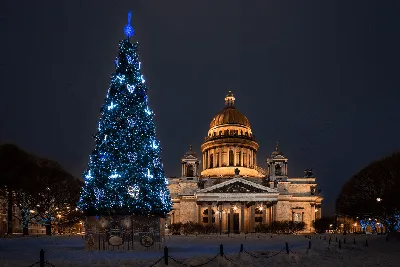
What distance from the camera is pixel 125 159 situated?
3634cm

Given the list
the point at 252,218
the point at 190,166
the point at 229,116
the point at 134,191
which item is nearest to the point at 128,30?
the point at 134,191

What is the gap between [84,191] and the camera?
37.0m

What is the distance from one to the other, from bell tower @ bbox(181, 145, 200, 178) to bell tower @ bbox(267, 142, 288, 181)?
47.0 feet

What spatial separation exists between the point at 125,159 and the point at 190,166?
7475 cm

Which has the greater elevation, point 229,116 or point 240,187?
point 229,116

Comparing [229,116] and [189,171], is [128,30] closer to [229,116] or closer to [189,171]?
[189,171]

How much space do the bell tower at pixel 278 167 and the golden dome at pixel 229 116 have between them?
37.1 feet

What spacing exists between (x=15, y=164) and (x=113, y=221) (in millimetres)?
20007

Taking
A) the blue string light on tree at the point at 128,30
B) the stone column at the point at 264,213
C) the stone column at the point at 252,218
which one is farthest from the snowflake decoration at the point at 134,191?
the stone column at the point at 264,213

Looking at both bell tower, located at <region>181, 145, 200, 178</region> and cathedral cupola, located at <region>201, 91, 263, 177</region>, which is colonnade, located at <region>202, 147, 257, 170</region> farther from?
bell tower, located at <region>181, 145, 200, 178</region>

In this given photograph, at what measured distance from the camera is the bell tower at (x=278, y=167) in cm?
10694

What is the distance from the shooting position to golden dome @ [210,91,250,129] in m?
115

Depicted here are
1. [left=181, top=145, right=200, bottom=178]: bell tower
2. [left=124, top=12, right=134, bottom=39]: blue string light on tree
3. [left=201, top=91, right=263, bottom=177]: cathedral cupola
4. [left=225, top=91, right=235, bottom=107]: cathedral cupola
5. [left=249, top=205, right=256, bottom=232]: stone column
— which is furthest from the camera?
[left=225, top=91, right=235, bottom=107]: cathedral cupola

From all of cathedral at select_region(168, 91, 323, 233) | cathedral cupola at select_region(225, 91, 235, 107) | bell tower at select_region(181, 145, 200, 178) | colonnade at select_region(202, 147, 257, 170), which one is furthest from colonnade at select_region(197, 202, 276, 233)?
cathedral cupola at select_region(225, 91, 235, 107)
